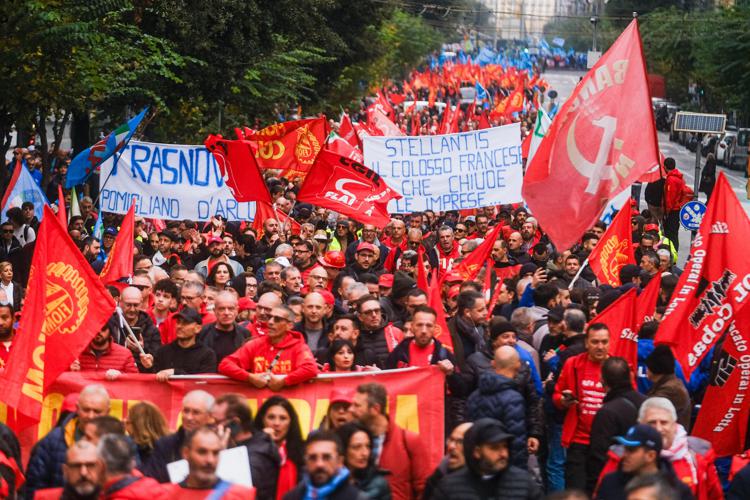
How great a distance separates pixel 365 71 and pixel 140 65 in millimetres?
25621

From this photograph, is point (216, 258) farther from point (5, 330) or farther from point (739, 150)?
point (739, 150)

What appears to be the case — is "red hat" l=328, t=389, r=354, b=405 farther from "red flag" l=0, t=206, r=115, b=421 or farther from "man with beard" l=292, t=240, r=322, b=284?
"man with beard" l=292, t=240, r=322, b=284

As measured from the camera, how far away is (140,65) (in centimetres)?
2170

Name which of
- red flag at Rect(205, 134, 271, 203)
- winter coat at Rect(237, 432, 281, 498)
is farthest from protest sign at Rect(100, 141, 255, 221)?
winter coat at Rect(237, 432, 281, 498)

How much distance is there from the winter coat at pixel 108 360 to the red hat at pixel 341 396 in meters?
1.51

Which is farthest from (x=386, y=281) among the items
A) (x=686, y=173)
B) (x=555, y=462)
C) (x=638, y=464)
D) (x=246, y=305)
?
(x=686, y=173)

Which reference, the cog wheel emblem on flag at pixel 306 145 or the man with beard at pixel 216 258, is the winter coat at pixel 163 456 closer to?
the man with beard at pixel 216 258

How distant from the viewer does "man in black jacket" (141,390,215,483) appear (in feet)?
24.5

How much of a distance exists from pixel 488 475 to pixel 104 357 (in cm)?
366

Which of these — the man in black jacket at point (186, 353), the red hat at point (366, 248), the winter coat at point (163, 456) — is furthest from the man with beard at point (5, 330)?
the red hat at point (366, 248)

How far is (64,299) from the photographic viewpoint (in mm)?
9562

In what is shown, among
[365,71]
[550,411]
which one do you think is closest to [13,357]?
[550,411]

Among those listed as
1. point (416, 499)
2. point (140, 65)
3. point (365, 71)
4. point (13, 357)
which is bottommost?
point (416, 499)

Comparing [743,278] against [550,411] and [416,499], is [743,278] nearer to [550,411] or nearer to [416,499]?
[550,411]
